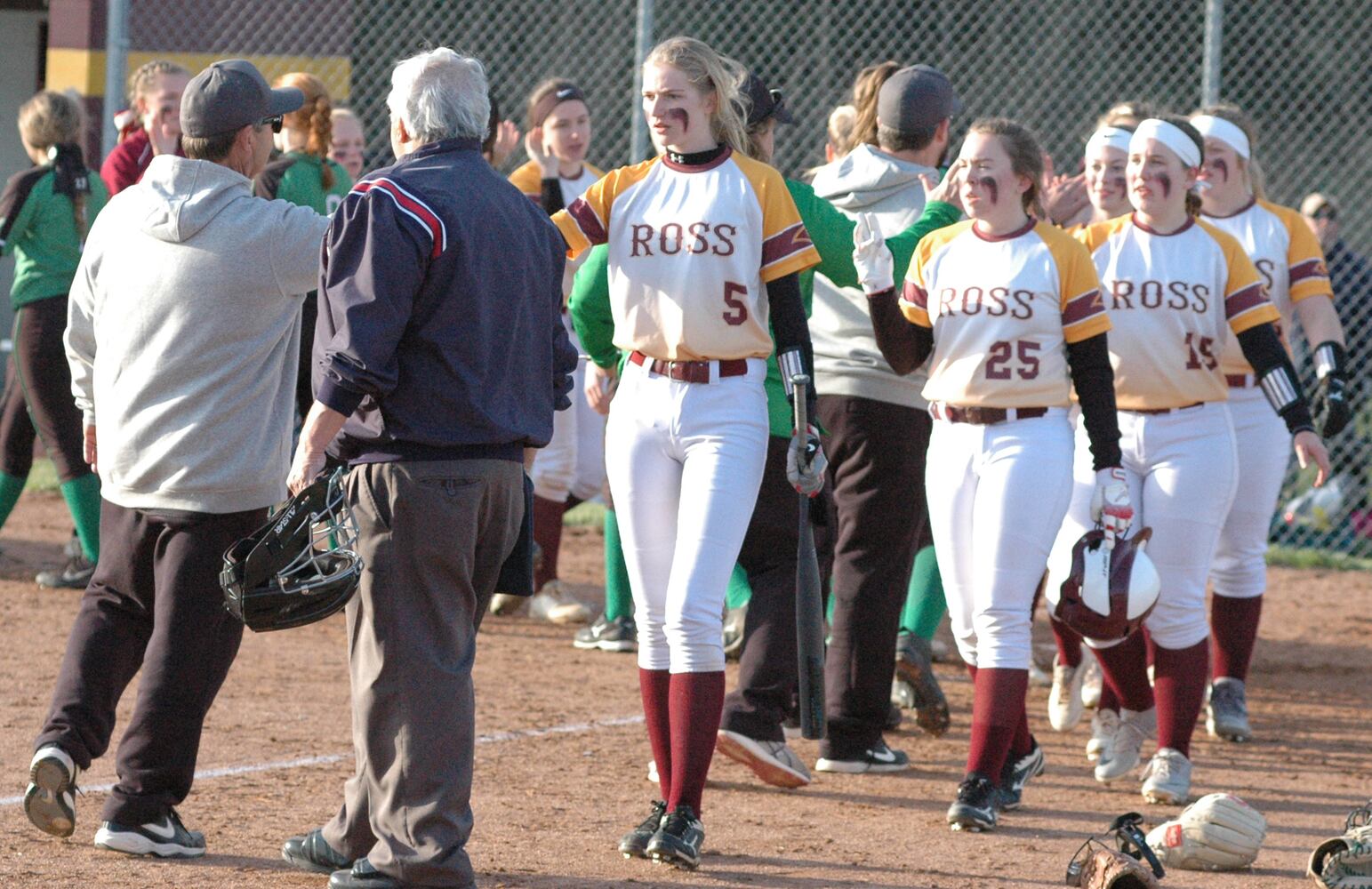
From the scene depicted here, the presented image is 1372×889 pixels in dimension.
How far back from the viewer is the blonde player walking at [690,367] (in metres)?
4.51

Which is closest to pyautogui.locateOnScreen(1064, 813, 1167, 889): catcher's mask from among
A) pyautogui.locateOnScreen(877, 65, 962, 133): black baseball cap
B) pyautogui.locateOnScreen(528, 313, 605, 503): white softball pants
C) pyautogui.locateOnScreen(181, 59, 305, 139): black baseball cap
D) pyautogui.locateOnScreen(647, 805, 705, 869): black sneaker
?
pyautogui.locateOnScreen(647, 805, 705, 869): black sneaker

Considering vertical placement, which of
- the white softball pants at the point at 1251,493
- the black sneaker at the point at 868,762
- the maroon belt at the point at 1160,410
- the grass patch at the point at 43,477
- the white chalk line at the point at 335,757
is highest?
the maroon belt at the point at 1160,410

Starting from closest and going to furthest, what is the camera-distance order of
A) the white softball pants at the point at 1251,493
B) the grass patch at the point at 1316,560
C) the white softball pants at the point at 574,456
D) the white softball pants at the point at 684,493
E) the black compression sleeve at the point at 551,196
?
the white softball pants at the point at 684,493
the white softball pants at the point at 1251,493
the black compression sleeve at the point at 551,196
the white softball pants at the point at 574,456
the grass patch at the point at 1316,560

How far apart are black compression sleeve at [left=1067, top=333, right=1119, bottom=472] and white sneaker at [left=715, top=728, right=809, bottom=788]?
1.22 meters

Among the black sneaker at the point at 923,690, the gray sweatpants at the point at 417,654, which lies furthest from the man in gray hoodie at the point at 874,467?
the gray sweatpants at the point at 417,654

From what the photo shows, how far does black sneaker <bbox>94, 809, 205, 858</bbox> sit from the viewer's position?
4328 millimetres

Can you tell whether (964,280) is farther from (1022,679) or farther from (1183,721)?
(1183,721)

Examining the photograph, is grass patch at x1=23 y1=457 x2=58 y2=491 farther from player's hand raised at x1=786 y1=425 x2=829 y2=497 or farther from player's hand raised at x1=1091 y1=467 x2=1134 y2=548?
player's hand raised at x1=1091 y1=467 x2=1134 y2=548

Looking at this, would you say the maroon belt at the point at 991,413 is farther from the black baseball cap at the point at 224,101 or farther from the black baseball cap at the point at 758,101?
the black baseball cap at the point at 224,101

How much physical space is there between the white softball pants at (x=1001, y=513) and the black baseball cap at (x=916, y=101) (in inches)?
40.2

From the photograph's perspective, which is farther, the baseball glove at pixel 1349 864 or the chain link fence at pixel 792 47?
the chain link fence at pixel 792 47

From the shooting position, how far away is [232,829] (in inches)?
183

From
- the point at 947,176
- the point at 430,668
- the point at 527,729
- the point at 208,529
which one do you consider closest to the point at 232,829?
the point at 208,529

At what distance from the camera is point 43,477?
1134 cm
